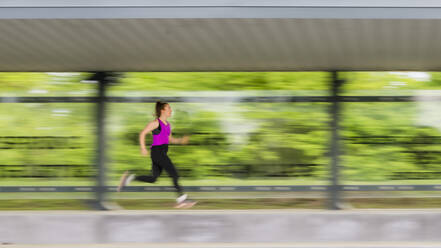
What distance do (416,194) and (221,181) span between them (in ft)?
9.55

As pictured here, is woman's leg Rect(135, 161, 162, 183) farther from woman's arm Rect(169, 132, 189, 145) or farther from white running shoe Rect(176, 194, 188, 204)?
woman's arm Rect(169, 132, 189, 145)

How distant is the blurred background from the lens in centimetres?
770

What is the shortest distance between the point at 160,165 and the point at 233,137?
131 cm

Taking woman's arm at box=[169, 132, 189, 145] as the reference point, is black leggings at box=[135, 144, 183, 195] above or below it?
below

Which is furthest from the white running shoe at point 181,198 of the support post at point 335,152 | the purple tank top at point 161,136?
the support post at point 335,152

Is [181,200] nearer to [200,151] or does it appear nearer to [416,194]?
[200,151]

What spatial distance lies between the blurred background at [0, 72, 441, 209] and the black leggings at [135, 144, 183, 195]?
0.52m

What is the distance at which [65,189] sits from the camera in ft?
25.3

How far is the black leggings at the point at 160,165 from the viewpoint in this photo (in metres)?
7.14

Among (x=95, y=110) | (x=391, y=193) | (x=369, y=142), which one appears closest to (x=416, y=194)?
(x=391, y=193)

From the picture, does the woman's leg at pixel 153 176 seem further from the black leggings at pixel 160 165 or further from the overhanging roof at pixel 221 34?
the overhanging roof at pixel 221 34

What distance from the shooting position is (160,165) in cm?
720

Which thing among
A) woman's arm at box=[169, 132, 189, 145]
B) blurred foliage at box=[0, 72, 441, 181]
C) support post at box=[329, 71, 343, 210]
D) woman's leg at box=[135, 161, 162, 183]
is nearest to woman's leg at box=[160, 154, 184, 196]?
woman's leg at box=[135, 161, 162, 183]

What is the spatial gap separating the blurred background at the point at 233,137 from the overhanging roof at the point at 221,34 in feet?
1.34
